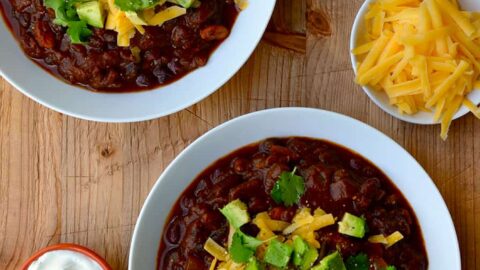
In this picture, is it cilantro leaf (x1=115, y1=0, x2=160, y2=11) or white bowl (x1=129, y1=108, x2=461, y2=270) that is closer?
cilantro leaf (x1=115, y1=0, x2=160, y2=11)

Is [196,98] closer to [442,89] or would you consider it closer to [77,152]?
[77,152]

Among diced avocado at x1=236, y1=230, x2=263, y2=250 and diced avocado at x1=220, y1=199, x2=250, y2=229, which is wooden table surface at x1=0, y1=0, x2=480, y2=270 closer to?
diced avocado at x1=220, y1=199, x2=250, y2=229

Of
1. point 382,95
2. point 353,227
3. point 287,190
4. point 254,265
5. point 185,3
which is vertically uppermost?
point 185,3

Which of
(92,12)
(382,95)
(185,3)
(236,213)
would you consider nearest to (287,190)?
(236,213)

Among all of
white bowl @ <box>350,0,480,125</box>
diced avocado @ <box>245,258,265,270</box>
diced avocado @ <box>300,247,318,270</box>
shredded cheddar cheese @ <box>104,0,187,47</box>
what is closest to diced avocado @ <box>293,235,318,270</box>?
diced avocado @ <box>300,247,318,270</box>

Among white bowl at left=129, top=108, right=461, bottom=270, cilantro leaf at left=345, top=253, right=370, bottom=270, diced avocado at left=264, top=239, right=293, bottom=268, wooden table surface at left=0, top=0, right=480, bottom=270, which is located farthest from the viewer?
wooden table surface at left=0, top=0, right=480, bottom=270

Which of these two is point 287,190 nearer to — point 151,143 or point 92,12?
point 151,143
